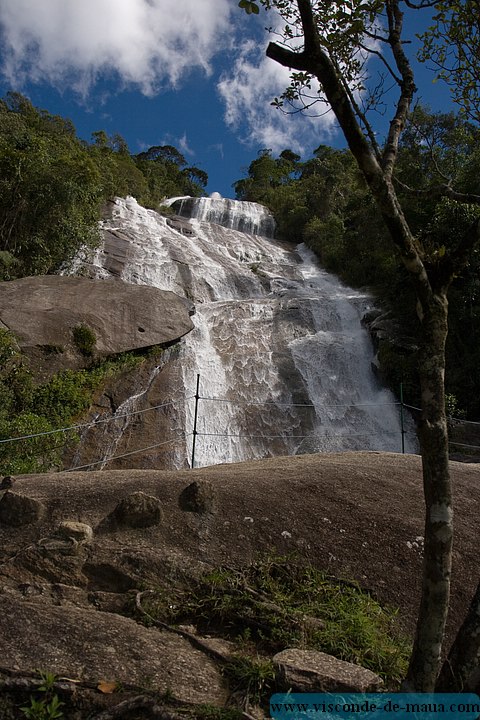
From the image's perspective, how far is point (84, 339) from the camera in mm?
13984

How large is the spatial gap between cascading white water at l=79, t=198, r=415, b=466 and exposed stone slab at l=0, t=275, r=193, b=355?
3.38 feet

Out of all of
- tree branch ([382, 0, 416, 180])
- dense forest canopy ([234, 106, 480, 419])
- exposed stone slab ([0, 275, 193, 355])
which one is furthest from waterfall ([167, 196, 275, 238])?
tree branch ([382, 0, 416, 180])

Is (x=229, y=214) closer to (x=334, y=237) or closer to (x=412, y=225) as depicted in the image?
(x=334, y=237)

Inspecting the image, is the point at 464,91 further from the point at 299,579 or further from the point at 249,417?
the point at 249,417

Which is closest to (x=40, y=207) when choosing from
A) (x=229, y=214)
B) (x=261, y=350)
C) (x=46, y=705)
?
(x=261, y=350)

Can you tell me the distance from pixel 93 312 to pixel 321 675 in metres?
13.0

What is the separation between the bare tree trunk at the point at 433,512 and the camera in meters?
2.72

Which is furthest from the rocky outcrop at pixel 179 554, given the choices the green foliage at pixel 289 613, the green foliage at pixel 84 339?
the green foliage at pixel 84 339

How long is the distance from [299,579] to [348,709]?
1.52 meters

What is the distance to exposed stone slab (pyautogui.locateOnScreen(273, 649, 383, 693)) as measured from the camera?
9.89 feet

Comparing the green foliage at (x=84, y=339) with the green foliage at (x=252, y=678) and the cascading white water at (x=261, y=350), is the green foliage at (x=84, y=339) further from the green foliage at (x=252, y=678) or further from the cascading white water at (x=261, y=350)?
the green foliage at (x=252, y=678)

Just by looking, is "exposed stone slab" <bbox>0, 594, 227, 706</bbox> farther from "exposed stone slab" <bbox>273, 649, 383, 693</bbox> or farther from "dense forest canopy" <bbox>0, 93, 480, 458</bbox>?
"dense forest canopy" <bbox>0, 93, 480, 458</bbox>

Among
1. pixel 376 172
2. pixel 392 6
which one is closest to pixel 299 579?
pixel 376 172

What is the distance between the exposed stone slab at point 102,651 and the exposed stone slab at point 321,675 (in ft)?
1.23
